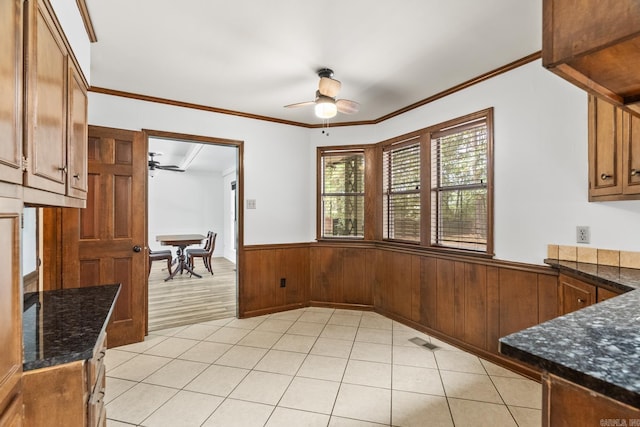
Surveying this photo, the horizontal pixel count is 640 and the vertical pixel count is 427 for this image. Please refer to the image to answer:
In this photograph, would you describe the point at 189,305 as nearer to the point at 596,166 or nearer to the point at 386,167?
the point at 386,167

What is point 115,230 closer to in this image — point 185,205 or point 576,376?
point 576,376

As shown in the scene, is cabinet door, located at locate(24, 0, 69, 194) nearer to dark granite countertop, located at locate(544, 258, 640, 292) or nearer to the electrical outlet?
dark granite countertop, located at locate(544, 258, 640, 292)

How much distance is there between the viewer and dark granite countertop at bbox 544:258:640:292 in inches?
62.8

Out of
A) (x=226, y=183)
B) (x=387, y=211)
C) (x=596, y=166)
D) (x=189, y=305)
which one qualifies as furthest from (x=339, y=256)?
(x=226, y=183)

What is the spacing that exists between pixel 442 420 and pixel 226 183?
8.02 m

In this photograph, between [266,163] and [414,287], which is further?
[266,163]

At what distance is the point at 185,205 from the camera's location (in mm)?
8602

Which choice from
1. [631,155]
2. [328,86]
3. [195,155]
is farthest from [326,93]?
[195,155]

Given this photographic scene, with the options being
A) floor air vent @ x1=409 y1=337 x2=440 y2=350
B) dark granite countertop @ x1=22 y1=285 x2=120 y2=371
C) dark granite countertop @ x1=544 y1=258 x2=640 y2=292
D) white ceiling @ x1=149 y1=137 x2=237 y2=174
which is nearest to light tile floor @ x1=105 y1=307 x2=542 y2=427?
floor air vent @ x1=409 y1=337 x2=440 y2=350

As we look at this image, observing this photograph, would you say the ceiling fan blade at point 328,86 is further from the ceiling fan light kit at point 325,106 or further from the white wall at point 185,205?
the white wall at point 185,205

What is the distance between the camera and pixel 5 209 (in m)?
0.88

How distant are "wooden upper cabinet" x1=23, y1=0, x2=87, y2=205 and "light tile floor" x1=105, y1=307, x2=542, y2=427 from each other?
1.52m

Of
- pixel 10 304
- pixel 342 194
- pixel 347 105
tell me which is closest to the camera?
pixel 10 304

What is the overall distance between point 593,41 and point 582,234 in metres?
1.89
